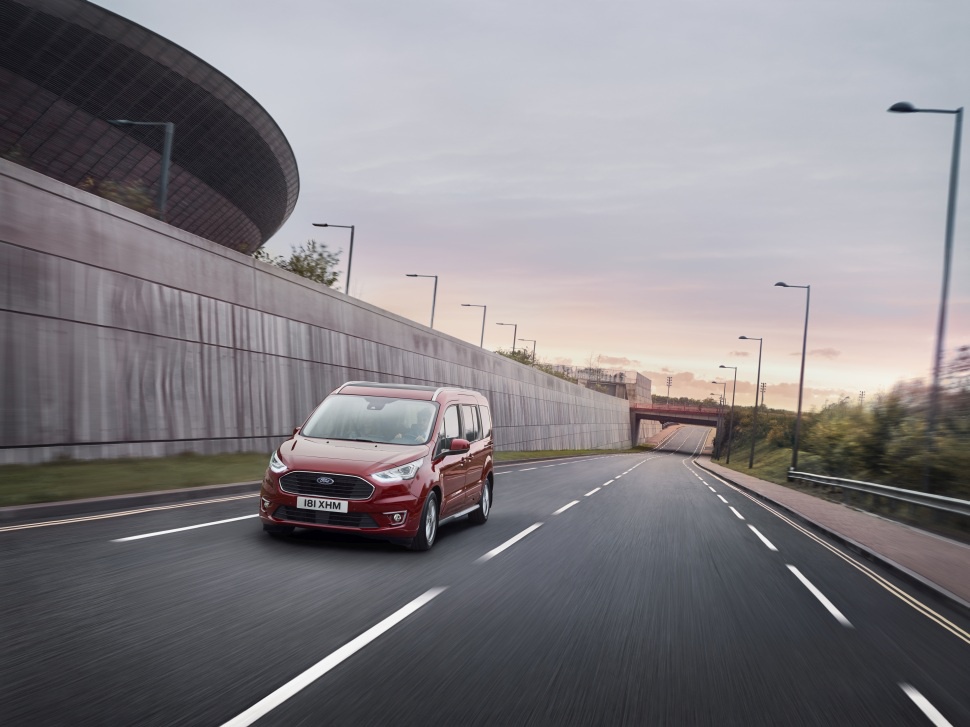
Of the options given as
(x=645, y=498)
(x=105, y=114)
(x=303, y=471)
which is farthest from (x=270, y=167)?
(x=303, y=471)

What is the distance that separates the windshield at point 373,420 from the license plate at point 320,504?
1.32 m

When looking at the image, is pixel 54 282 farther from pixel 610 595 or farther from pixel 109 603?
pixel 610 595

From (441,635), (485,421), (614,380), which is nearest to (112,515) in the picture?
(485,421)

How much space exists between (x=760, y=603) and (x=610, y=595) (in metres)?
1.42

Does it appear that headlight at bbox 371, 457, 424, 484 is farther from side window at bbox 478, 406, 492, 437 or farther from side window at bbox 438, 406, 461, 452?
side window at bbox 478, 406, 492, 437

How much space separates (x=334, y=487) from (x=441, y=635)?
3.37m

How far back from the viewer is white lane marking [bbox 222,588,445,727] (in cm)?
404

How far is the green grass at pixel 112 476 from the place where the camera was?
11.1 metres

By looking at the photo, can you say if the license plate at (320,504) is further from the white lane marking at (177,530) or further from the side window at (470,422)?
the side window at (470,422)

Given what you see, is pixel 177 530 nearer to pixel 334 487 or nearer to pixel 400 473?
pixel 334 487

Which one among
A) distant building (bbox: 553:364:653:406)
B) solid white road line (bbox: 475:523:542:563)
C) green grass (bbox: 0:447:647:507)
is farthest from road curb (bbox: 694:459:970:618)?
distant building (bbox: 553:364:653:406)

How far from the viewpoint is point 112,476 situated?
13.7m

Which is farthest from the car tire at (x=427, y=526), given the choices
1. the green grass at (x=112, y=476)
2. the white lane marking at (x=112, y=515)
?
the green grass at (x=112, y=476)

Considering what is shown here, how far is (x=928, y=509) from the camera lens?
1895cm
